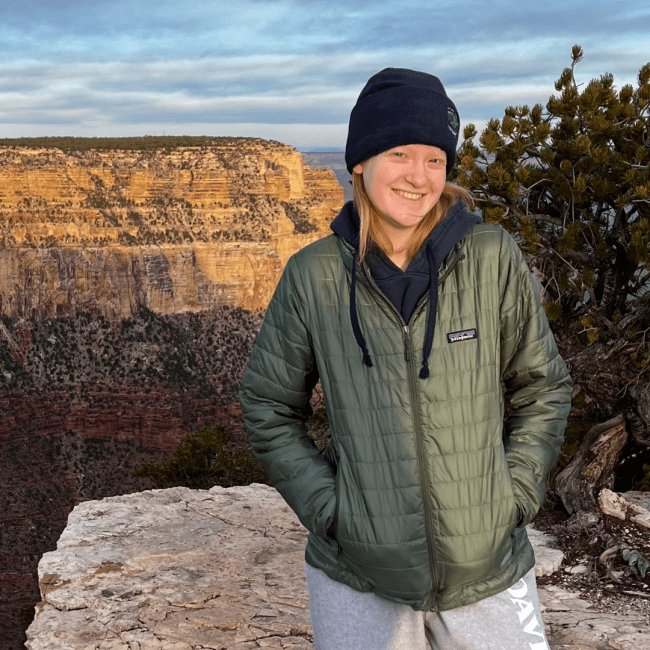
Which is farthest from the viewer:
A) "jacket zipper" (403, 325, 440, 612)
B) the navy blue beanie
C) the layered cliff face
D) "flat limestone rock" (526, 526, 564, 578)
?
the layered cliff face

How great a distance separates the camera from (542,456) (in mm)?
2154

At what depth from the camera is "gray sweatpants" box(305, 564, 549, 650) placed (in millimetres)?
2076

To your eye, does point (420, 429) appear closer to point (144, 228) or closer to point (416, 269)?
point (416, 269)

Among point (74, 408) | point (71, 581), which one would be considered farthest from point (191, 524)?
point (74, 408)

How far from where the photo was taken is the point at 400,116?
6.92ft

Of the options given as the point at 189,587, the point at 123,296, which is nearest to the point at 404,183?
the point at 189,587

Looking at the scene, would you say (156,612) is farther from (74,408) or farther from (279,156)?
(279,156)

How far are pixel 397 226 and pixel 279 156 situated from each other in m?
50.8

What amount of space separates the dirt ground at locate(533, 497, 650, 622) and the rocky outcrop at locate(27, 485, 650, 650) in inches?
5.8

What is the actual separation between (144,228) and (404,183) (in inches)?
1903

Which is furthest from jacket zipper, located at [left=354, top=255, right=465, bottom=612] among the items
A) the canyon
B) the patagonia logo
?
the canyon

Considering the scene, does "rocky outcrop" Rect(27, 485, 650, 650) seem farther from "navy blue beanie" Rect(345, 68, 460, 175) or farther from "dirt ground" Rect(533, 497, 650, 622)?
"navy blue beanie" Rect(345, 68, 460, 175)

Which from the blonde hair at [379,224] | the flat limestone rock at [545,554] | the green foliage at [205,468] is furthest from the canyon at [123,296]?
the blonde hair at [379,224]

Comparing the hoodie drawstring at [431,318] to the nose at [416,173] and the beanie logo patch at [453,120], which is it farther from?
the beanie logo patch at [453,120]
